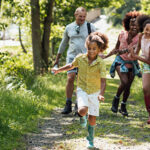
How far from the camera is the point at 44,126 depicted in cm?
604

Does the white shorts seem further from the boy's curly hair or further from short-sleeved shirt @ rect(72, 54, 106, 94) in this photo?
the boy's curly hair

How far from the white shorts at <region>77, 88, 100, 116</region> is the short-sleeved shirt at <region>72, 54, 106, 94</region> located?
6 cm

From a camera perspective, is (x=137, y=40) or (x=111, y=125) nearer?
(x=111, y=125)

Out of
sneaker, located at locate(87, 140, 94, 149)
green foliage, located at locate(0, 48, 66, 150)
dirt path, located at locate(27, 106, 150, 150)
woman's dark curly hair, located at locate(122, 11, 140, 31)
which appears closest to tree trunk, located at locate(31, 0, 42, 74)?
green foliage, located at locate(0, 48, 66, 150)

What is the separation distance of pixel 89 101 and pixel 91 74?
38 centimetres

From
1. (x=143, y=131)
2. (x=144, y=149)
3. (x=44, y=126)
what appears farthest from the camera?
(x=44, y=126)

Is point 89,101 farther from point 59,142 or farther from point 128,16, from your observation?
point 128,16

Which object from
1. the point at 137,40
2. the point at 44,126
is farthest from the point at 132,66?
the point at 44,126

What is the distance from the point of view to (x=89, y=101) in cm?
467

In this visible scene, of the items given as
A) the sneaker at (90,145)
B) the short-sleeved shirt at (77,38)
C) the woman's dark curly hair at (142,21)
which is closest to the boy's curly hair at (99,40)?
the sneaker at (90,145)

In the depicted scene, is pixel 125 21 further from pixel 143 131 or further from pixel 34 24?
pixel 34 24

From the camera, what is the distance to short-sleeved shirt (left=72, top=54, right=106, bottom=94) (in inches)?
183

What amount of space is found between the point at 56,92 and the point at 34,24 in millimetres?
4272

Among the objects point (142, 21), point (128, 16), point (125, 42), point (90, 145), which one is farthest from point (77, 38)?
point (90, 145)
